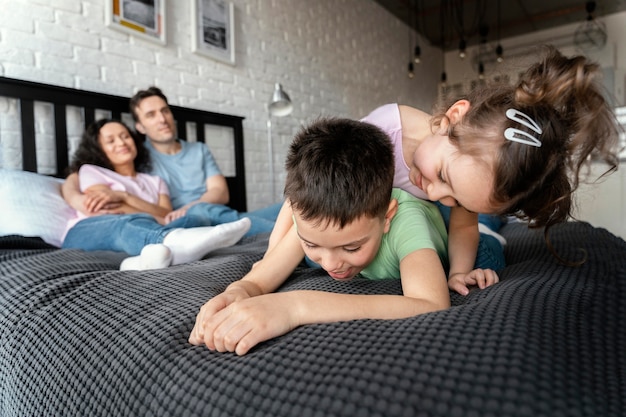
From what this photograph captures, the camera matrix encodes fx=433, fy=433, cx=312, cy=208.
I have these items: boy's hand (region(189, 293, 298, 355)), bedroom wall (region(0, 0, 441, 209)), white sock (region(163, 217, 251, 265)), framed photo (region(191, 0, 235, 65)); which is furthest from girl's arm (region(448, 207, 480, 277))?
framed photo (region(191, 0, 235, 65))

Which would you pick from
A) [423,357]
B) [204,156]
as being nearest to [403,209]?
[423,357]

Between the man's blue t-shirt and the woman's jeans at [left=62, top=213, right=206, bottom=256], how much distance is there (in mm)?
771

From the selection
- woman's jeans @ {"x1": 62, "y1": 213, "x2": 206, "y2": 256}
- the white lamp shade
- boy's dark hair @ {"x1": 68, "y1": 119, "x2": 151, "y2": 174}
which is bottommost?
woman's jeans @ {"x1": 62, "y1": 213, "x2": 206, "y2": 256}

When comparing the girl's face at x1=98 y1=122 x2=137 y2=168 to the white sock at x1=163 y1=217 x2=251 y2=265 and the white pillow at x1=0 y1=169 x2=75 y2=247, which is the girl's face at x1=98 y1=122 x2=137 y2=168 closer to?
the white pillow at x1=0 y1=169 x2=75 y2=247

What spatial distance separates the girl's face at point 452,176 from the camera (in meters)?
0.75

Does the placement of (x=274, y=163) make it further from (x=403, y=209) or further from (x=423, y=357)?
(x=423, y=357)

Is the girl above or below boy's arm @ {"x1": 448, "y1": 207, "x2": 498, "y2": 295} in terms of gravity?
above

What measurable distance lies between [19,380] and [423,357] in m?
0.62

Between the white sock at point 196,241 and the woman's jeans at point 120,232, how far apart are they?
0.07m

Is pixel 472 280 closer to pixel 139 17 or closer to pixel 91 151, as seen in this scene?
pixel 91 151

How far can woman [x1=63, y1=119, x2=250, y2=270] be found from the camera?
1.16 meters

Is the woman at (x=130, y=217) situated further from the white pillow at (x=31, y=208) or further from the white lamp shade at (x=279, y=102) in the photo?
the white lamp shade at (x=279, y=102)

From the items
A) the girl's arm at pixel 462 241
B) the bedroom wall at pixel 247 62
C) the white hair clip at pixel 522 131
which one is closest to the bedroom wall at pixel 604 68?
the bedroom wall at pixel 247 62

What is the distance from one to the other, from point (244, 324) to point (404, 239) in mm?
349
